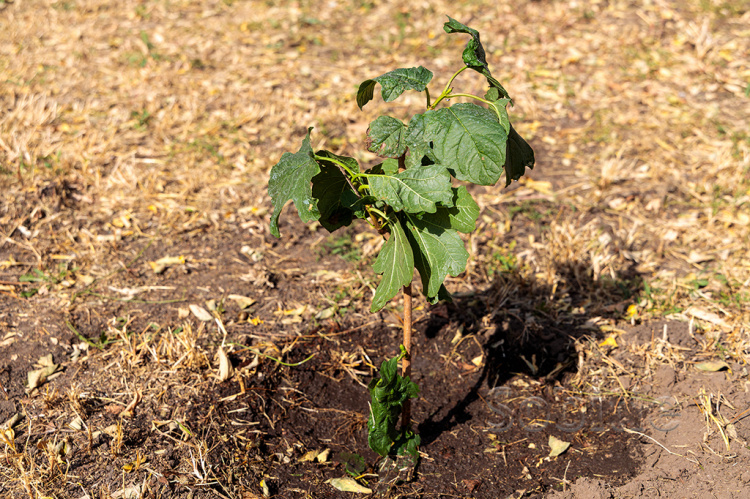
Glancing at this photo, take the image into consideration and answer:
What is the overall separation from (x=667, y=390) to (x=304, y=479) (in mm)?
1677

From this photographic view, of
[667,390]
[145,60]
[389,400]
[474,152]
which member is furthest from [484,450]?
[145,60]

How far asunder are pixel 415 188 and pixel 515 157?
1.29ft

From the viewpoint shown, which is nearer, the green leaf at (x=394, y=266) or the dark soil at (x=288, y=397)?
the green leaf at (x=394, y=266)

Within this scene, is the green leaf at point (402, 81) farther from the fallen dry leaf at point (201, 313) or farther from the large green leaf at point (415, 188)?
the fallen dry leaf at point (201, 313)

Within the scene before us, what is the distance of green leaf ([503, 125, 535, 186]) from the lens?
6.10 ft

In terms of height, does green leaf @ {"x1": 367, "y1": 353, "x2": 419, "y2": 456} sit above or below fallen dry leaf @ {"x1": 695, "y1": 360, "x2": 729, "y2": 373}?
above

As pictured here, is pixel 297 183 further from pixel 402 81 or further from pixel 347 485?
pixel 347 485

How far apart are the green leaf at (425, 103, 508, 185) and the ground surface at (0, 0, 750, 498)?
1.33 m

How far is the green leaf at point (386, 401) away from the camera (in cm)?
208

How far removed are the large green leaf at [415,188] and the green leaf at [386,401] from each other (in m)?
0.63

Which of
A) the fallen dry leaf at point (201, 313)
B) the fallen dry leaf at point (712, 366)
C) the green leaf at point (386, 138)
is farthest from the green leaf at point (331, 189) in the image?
the fallen dry leaf at point (712, 366)

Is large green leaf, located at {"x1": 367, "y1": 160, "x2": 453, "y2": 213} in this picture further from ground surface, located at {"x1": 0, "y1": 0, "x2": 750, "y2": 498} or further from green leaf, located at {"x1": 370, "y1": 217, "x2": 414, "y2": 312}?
ground surface, located at {"x1": 0, "y1": 0, "x2": 750, "y2": 498}

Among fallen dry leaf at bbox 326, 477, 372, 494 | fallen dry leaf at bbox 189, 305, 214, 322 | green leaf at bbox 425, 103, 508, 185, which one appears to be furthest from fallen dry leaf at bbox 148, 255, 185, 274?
green leaf at bbox 425, 103, 508, 185

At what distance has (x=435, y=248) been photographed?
6.26 ft
